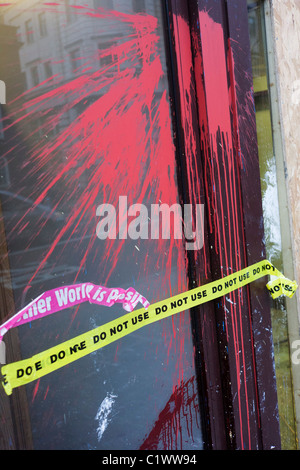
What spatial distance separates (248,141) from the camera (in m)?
2.46

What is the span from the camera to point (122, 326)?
6.18 ft

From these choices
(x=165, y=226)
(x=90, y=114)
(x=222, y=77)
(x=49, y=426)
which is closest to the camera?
(x=49, y=426)

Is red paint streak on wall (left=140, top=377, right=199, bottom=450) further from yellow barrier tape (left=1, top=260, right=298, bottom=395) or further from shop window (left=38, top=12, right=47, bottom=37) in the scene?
shop window (left=38, top=12, right=47, bottom=37)

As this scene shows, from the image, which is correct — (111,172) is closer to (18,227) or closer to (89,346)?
(18,227)

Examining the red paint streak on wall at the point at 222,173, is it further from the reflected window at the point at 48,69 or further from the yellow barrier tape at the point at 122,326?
the reflected window at the point at 48,69

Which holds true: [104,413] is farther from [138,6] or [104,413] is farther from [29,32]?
[138,6]

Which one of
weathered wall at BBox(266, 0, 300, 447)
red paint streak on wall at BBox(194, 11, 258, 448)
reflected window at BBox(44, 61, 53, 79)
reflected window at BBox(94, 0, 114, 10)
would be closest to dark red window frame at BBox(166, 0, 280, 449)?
red paint streak on wall at BBox(194, 11, 258, 448)

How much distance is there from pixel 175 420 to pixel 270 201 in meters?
1.59

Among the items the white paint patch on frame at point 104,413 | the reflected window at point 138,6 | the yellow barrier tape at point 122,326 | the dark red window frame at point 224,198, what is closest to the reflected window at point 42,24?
the reflected window at point 138,6

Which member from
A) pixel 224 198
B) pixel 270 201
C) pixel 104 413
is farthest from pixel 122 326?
pixel 270 201

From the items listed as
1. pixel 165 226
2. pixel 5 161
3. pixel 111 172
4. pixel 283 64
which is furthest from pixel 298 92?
pixel 5 161

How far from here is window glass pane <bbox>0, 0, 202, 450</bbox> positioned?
5.21ft

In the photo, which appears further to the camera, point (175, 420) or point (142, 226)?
point (175, 420)
